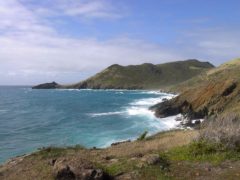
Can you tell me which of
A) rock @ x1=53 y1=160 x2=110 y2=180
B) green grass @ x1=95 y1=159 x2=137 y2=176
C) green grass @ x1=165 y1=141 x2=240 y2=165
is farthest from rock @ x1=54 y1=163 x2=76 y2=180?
green grass @ x1=165 y1=141 x2=240 y2=165

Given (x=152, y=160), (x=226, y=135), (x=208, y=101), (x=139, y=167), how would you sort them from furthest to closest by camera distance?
(x=208, y=101)
(x=226, y=135)
(x=152, y=160)
(x=139, y=167)

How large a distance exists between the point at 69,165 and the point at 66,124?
4825cm

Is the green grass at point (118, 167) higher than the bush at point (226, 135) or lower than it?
lower

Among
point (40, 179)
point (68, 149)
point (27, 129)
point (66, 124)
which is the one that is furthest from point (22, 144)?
point (40, 179)

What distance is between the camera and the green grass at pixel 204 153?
16.6m

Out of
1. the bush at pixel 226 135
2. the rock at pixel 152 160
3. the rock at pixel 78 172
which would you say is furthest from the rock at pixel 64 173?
the bush at pixel 226 135

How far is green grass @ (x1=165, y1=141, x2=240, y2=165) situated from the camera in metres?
16.6

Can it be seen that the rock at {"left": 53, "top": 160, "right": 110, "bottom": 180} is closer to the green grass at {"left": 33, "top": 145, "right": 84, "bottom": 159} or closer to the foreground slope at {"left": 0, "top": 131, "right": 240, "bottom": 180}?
the foreground slope at {"left": 0, "top": 131, "right": 240, "bottom": 180}

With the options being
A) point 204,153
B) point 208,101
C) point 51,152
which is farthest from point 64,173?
point 208,101

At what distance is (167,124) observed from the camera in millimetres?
58062

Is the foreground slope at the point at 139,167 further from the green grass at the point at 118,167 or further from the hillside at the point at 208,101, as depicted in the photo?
the hillside at the point at 208,101

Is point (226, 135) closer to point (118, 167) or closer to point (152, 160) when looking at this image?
point (152, 160)

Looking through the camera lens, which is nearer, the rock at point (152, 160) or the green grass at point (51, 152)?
the rock at point (152, 160)

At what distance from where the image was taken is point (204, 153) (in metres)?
17.2
